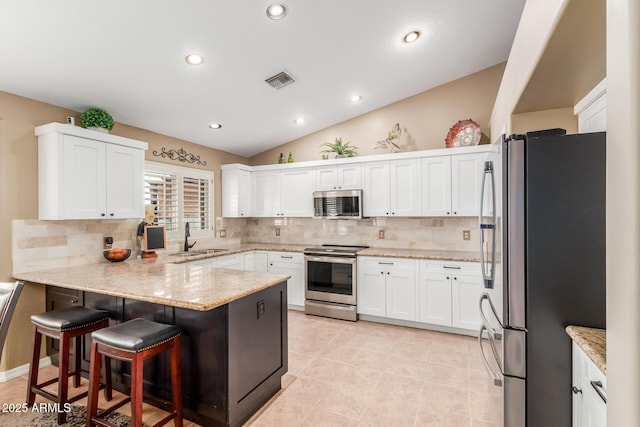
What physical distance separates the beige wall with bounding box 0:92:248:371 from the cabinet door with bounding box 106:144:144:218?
1.80ft

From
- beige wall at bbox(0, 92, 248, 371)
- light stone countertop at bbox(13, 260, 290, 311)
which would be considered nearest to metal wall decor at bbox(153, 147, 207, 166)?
beige wall at bbox(0, 92, 248, 371)

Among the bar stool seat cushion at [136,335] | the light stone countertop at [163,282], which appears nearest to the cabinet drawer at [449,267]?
the light stone countertop at [163,282]

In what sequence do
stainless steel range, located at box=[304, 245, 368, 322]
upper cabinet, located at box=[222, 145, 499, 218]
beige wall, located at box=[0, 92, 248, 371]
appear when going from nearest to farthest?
beige wall, located at box=[0, 92, 248, 371], upper cabinet, located at box=[222, 145, 499, 218], stainless steel range, located at box=[304, 245, 368, 322]

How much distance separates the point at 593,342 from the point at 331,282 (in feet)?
9.89

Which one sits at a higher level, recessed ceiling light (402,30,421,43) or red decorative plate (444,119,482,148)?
recessed ceiling light (402,30,421,43)

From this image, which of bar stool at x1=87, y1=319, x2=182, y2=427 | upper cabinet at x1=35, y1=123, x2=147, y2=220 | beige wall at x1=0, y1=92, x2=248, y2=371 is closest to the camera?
bar stool at x1=87, y1=319, x2=182, y2=427

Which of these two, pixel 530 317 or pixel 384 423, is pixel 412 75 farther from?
pixel 384 423

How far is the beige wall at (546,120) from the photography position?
2.09 meters

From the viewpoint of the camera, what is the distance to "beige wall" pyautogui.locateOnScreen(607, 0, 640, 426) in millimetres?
643

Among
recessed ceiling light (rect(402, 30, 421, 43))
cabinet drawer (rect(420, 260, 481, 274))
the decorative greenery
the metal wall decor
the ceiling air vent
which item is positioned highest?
recessed ceiling light (rect(402, 30, 421, 43))

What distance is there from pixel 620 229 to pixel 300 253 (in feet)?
12.4

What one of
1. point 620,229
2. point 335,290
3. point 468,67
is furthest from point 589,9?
point 335,290

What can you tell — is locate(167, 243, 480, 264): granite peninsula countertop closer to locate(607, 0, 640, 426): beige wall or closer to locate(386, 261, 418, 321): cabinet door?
locate(386, 261, 418, 321): cabinet door

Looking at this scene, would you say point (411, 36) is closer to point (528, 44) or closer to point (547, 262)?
point (528, 44)
